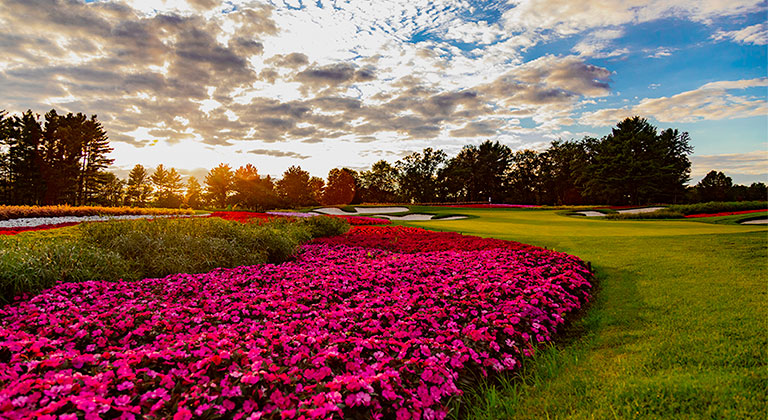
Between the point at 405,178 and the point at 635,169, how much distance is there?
102ft

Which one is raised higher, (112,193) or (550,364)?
(112,193)

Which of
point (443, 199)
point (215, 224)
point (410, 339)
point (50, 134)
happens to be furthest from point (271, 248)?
point (443, 199)

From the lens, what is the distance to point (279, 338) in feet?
11.6

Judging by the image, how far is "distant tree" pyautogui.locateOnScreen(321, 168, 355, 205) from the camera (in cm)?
5597

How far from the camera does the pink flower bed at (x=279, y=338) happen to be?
8.04ft

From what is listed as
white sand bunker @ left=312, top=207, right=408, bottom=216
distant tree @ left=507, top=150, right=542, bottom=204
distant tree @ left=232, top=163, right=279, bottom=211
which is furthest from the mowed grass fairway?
distant tree @ left=507, top=150, right=542, bottom=204

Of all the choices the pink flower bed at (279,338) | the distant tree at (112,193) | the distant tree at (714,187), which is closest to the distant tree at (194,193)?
the distant tree at (112,193)

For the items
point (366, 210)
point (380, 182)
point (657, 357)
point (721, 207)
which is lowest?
point (657, 357)

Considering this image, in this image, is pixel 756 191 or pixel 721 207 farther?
pixel 756 191

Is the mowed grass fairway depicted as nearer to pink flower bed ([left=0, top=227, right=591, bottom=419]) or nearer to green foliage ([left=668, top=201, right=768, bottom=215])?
pink flower bed ([left=0, top=227, right=591, bottom=419])

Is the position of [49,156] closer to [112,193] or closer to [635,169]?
[112,193]

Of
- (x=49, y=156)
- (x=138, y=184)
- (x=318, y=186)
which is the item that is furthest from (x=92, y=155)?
(x=318, y=186)

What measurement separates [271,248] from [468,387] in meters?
6.39

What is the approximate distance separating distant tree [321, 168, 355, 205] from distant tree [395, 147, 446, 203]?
9095 mm
